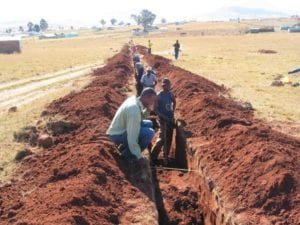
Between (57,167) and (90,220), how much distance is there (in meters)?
2.68

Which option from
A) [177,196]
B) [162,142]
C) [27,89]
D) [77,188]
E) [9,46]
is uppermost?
Result: [77,188]

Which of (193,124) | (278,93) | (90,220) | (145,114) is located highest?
(145,114)

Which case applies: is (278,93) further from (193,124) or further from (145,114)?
(145,114)

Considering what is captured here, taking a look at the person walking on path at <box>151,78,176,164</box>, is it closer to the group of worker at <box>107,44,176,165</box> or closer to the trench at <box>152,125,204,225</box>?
the group of worker at <box>107,44,176,165</box>

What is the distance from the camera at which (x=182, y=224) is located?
927cm

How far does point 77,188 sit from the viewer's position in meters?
7.81

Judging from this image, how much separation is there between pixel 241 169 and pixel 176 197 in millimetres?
1773

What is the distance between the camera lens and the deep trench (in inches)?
373

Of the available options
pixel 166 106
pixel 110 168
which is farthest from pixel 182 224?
pixel 166 106

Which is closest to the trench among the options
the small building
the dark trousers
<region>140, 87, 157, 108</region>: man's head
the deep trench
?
the deep trench

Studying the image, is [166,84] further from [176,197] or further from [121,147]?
[176,197]

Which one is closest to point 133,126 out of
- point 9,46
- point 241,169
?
point 241,169

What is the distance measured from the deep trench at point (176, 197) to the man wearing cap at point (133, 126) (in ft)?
3.24

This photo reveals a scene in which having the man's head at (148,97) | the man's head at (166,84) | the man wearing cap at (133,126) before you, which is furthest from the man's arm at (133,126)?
the man's head at (166,84)
